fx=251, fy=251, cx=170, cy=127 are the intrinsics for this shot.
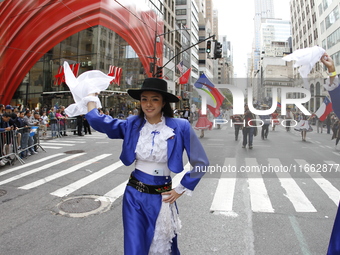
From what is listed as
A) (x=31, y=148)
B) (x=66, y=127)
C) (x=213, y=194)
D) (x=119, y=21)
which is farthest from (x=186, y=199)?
(x=119, y=21)

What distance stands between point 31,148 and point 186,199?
8051 mm

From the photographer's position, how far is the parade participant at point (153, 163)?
6.89 feet

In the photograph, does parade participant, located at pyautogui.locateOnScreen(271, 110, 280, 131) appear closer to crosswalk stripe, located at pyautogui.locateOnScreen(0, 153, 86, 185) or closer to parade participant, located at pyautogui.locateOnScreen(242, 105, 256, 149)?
parade participant, located at pyautogui.locateOnScreen(242, 105, 256, 149)

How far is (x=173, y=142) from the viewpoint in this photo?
226 cm

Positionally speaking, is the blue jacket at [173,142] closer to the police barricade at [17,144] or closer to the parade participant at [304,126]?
the parade participant at [304,126]

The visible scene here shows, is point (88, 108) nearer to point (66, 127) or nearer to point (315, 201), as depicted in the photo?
point (315, 201)

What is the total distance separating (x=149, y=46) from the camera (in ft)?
95.6

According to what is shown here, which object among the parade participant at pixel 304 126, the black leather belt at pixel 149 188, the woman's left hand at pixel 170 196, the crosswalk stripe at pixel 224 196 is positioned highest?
the parade participant at pixel 304 126

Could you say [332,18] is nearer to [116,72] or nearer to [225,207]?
[225,207]

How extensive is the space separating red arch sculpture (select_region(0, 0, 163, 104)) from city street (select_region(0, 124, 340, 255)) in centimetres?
1597

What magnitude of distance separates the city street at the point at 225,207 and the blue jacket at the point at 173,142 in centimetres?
81

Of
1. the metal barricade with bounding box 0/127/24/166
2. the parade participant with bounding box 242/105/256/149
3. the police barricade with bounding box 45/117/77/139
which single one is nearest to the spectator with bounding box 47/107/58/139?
the police barricade with bounding box 45/117/77/139

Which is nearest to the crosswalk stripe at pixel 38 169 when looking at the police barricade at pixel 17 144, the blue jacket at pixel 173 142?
the police barricade at pixel 17 144

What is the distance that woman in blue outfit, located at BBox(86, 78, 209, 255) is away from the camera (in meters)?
2.10
